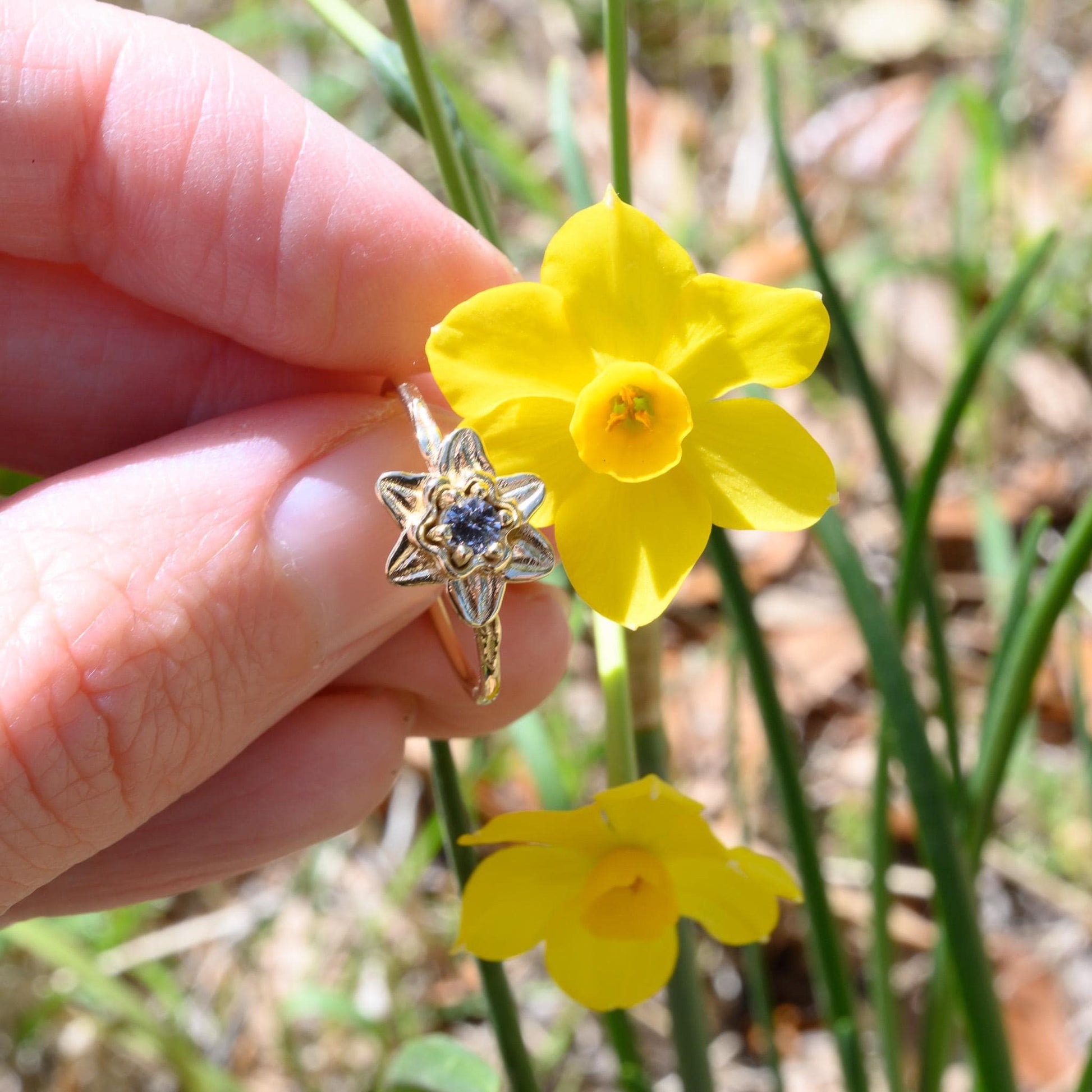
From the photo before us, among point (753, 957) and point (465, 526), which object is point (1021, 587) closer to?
point (753, 957)

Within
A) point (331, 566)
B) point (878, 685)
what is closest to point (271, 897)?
point (331, 566)

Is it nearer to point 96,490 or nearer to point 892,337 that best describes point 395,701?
point 96,490

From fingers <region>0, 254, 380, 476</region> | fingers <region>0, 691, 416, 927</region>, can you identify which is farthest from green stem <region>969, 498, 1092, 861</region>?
fingers <region>0, 254, 380, 476</region>

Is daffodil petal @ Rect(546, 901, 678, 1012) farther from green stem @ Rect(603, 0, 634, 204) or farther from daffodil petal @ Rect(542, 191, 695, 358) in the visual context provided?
green stem @ Rect(603, 0, 634, 204)

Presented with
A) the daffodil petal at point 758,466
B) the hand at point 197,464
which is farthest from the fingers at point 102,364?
the daffodil petal at point 758,466

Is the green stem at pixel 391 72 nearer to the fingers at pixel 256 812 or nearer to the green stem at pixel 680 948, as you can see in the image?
the green stem at pixel 680 948

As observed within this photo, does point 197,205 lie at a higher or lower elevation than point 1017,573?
higher
